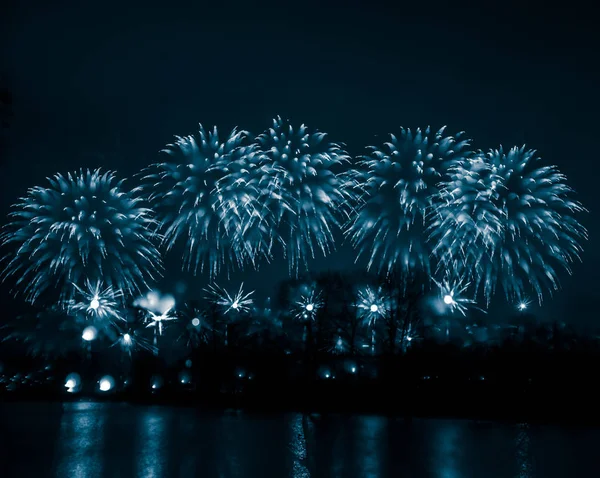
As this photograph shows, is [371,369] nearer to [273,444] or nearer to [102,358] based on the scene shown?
[273,444]

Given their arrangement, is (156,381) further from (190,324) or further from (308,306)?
(190,324)

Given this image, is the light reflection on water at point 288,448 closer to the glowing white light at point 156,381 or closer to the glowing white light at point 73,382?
the glowing white light at point 156,381

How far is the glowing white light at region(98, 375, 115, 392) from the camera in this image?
49438 millimetres

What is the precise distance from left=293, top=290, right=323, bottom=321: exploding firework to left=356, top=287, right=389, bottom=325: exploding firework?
13.7 ft

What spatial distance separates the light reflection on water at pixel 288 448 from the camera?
47.5ft

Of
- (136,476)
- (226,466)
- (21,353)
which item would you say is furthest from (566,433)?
(21,353)

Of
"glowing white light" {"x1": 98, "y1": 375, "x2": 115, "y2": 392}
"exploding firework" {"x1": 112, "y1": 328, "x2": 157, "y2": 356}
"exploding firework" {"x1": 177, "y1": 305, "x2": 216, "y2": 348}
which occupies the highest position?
"exploding firework" {"x1": 177, "y1": 305, "x2": 216, "y2": 348}

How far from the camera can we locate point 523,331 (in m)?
58.0

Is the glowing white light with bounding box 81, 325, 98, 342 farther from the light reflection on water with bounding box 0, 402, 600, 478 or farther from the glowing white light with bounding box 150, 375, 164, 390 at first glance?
the light reflection on water with bounding box 0, 402, 600, 478

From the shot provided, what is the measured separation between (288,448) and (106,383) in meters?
36.6

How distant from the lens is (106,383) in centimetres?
4966

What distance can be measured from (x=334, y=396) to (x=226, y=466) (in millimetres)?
→ 19960

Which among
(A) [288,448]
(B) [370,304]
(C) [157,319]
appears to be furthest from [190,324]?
(A) [288,448]

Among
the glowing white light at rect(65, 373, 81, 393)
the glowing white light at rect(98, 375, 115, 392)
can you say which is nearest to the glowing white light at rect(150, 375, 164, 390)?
the glowing white light at rect(98, 375, 115, 392)
